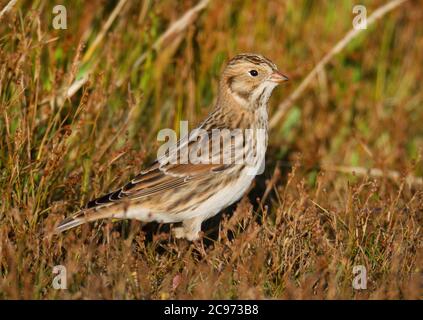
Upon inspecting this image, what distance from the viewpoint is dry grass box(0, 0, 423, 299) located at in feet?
16.2

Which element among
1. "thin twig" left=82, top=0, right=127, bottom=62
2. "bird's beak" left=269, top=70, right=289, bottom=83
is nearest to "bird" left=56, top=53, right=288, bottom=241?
"bird's beak" left=269, top=70, right=289, bottom=83

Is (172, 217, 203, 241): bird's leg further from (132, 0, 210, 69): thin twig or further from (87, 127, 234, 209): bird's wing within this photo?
(132, 0, 210, 69): thin twig

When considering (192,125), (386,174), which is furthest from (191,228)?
(386,174)

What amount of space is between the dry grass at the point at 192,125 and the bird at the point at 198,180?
17 centimetres

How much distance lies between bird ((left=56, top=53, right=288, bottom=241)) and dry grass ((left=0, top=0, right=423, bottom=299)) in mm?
173

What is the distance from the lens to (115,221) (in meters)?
6.13

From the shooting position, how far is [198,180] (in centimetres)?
594

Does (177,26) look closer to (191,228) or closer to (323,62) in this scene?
(323,62)

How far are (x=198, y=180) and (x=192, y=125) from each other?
136cm

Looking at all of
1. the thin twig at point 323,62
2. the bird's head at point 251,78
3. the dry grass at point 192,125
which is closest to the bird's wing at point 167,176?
the dry grass at point 192,125

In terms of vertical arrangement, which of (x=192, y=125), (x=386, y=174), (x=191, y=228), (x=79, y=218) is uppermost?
(x=192, y=125)
